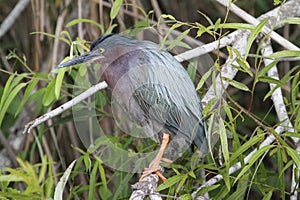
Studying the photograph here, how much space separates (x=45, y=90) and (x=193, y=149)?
0.57 metres

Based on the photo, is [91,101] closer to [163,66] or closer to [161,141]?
[161,141]

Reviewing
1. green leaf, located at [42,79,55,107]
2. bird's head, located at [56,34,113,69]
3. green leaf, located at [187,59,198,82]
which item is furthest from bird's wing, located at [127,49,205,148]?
green leaf, located at [42,79,55,107]

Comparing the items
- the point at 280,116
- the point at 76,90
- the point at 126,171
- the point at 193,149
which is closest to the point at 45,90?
the point at 76,90

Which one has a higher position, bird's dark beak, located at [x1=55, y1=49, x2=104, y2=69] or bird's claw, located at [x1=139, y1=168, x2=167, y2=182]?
bird's dark beak, located at [x1=55, y1=49, x2=104, y2=69]

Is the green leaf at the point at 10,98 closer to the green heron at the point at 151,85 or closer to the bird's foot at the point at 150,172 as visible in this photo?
the green heron at the point at 151,85

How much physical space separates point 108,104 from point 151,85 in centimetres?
70

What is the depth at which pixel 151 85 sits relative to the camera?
74.0 inches

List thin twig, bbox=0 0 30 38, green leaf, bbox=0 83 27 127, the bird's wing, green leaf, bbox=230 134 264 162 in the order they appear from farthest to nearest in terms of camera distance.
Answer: thin twig, bbox=0 0 30 38 → green leaf, bbox=0 83 27 127 → the bird's wing → green leaf, bbox=230 134 264 162

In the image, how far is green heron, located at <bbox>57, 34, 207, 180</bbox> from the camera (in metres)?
1.86

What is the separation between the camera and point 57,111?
6.17 ft

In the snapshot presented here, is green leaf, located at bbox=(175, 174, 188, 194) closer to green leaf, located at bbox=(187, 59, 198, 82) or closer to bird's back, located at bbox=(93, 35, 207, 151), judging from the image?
bird's back, located at bbox=(93, 35, 207, 151)

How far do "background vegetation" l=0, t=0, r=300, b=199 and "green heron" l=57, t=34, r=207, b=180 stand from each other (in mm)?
78

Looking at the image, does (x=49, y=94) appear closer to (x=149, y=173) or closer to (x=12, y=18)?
(x=149, y=173)

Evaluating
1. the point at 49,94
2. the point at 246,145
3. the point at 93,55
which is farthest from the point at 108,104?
the point at 246,145
